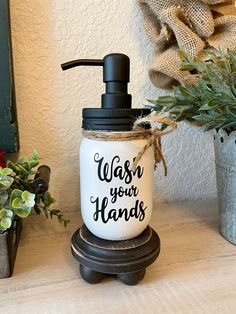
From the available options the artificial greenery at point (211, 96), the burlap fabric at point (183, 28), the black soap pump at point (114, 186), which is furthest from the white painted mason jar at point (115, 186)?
the burlap fabric at point (183, 28)

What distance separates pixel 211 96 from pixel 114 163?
0.15 m

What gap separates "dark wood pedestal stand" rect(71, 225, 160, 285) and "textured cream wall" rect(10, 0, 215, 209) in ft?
0.64

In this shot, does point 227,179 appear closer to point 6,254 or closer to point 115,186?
point 115,186

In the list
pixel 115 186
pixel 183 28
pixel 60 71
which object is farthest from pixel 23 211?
pixel 183 28

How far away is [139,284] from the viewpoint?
1.12 feet

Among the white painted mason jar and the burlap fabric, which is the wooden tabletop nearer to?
the white painted mason jar

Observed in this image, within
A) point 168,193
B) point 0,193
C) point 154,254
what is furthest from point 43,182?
point 168,193

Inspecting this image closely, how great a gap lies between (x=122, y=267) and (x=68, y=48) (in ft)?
1.15

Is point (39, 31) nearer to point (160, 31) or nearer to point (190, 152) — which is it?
point (160, 31)

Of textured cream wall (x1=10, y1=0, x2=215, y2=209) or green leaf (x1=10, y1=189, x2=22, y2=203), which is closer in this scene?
green leaf (x1=10, y1=189, x2=22, y2=203)

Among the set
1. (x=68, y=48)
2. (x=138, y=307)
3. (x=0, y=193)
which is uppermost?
(x=68, y=48)

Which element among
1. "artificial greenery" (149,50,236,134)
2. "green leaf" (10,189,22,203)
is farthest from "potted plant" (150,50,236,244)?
"green leaf" (10,189,22,203)

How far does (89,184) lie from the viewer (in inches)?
13.4

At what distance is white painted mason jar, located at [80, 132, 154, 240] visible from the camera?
324 millimetres
